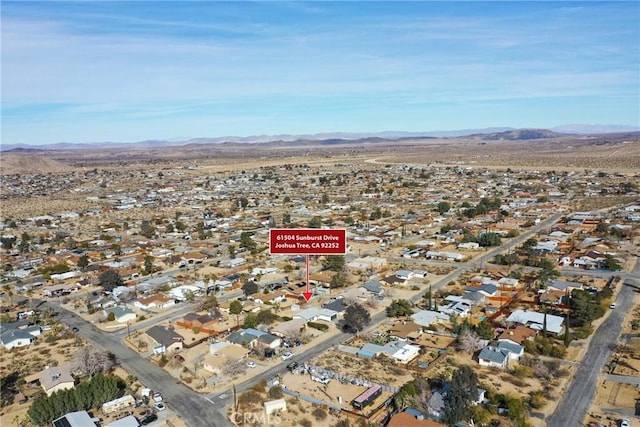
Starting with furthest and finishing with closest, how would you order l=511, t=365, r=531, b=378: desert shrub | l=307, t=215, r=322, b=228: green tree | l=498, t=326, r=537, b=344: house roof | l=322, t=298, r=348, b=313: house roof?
l=307, t=215, r=322, b=228: green tree
l=322, t=298, r=348, b=313: house roof
l=498, t=326, r=537, b=344: house roof
l=511, t=365, r=531, b=378: desert shrub

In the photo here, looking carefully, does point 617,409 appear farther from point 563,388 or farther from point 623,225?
point 623,225

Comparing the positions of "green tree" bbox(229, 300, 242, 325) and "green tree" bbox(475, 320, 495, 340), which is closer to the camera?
"green tree" bbox(475, 320, 495, 340)

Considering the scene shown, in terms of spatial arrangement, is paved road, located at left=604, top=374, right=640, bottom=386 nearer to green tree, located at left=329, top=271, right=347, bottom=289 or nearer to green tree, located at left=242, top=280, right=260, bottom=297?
green tree, located at left=329, top=271, right=347, bottom=289

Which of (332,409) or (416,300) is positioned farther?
(416,300)

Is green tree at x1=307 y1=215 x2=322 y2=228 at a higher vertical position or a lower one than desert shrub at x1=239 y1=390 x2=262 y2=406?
higher

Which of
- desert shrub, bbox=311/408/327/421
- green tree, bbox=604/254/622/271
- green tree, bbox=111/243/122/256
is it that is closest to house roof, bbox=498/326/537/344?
desert shrub, bbox=311/408/327/421

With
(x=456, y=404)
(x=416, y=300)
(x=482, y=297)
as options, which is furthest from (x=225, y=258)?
(x=456, y=404)

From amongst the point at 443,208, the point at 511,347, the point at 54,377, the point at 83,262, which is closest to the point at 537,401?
the point at 511,347
